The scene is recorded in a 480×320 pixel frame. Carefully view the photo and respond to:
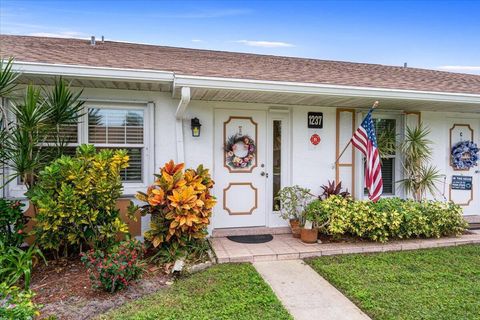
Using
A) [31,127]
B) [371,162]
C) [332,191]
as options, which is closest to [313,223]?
[332,191]

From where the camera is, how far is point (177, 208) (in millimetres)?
3887

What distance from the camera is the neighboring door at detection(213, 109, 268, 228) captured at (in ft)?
17.3

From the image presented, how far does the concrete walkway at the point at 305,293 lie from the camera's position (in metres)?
2.84

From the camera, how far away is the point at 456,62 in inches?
498

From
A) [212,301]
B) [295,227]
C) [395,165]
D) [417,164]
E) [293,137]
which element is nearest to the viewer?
[212,301]

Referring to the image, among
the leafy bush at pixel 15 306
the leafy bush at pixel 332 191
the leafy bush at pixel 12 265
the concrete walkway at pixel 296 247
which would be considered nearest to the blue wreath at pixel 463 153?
the concrete walkway at pixel 296 247

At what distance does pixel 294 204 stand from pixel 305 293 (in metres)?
2.09

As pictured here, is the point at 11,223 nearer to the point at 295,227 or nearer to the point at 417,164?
the point at 295,227

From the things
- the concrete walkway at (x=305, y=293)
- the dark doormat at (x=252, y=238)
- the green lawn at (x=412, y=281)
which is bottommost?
the concrete walkway at (x=305, y=293)

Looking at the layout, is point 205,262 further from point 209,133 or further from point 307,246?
point 209,133

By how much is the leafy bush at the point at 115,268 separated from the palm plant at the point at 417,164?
5185mm

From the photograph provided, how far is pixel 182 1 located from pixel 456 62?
38.0 ft

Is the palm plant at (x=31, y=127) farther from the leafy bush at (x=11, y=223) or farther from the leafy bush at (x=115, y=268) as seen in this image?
the leafy bush at (x=115, y=268)

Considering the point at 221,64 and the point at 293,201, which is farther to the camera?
the point at 221,64
